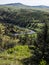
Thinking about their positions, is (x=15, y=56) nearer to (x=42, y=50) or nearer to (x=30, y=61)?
(x=30, y=61)

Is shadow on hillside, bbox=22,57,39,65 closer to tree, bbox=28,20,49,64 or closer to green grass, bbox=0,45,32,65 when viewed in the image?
tree, bbox=28,20,49,64

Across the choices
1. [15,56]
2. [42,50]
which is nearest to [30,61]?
[15,56]

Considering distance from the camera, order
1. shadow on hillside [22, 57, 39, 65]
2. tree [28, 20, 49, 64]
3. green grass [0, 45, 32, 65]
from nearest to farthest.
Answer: green grass [0, 45, 32, 65]
shadow on hillside [22, 57, 39, 65]
tree [28, 20, 49, 64]

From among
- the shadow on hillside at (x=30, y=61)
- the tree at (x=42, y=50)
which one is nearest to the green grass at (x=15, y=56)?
the shadow on hillside at (x=30, y=61)

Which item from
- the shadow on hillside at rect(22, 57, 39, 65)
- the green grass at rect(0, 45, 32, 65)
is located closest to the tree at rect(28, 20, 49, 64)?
the shadow on hillside at rect(22, 57, 39, 65)

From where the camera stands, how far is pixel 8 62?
3500 centimetres

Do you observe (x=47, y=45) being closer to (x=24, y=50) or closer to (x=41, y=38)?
(x=41, y=38)

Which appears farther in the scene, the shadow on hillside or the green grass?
the shadow on hillside

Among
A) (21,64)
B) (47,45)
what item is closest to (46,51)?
(47,45)

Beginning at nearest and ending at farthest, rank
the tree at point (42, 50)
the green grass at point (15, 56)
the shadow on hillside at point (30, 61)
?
the green grass at point (15, 56) < the shadow on hillside at point (30, 61) < the tree at point (42, 50)

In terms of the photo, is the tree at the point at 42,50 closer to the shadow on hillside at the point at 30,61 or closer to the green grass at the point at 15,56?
the shadow on hillside at the point at 30,61

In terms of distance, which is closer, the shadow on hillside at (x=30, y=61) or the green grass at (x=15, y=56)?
the green grass at (x=15, y=56)

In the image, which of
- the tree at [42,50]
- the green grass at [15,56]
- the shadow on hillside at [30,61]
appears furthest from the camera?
the tree at [42,50]

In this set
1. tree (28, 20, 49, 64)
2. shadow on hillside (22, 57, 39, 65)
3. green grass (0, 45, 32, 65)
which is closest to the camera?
green grass (0, 45, 32, 65)
